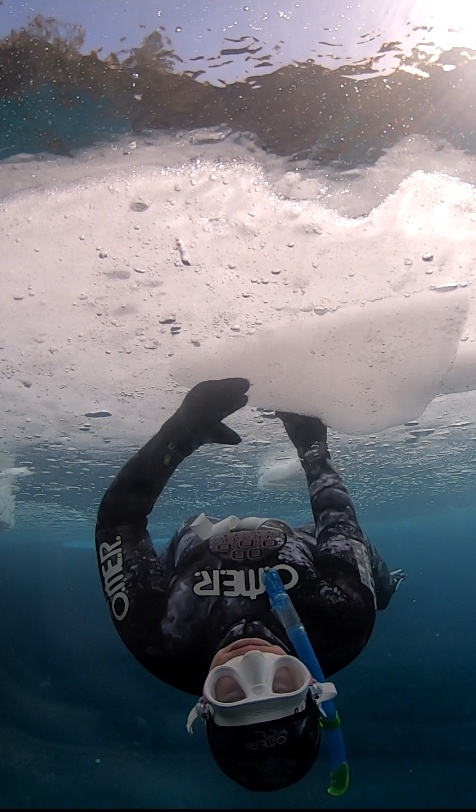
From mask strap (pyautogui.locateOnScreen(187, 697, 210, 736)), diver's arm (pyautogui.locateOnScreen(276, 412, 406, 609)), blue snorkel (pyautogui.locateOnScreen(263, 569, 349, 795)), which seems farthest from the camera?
diver's arm (pyautogui.locateOnScreen(276, 412, 406, 609))

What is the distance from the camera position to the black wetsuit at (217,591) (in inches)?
161

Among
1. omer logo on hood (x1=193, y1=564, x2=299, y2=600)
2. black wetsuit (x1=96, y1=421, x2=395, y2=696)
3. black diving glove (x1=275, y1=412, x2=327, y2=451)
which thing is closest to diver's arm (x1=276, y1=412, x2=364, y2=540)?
black diving glove (x1=275, y1=412, x2=327, y2=451)

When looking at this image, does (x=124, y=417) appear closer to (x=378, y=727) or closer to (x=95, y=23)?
(x=95, y=23)

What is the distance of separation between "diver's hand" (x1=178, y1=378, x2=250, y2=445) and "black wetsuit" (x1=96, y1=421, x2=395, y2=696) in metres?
1.17

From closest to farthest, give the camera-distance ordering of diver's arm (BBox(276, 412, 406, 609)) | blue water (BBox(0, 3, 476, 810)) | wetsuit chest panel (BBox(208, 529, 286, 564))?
wetsuit chest panel (BBox(208, 529, 286, 564))
diver's arm (BBox(276, 412, 406, 609))
blue water (BBox(0, 3, 476, 810))

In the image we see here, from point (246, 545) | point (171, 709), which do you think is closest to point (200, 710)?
point (246, 545)

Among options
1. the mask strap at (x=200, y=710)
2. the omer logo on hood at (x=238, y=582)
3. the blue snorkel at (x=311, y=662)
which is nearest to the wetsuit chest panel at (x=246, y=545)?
the omer logo on hood at (x=238, y=582)

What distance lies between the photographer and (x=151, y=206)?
17.3ft

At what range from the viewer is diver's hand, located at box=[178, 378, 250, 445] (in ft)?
18.2

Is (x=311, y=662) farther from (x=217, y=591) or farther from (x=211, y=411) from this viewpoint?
(x=211, y=411)

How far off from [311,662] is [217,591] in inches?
38.1

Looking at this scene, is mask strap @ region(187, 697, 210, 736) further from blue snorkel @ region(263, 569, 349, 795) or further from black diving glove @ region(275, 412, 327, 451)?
black diving glove @ region(275, 412, 327, 451)

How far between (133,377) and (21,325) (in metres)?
2.34

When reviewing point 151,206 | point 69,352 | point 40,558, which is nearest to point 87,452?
point 69,352
